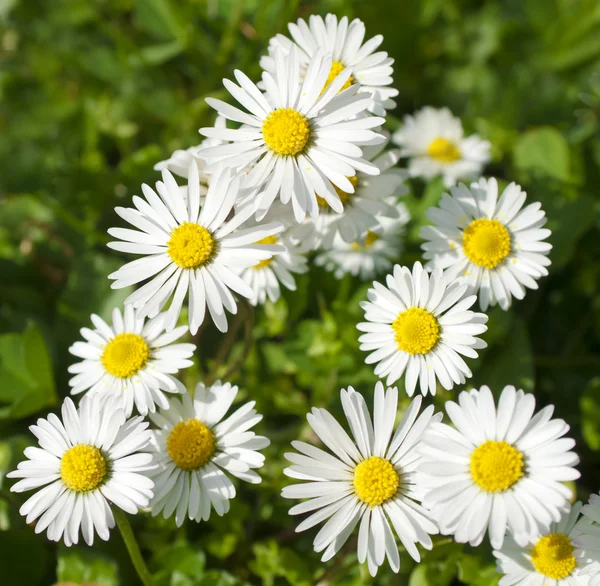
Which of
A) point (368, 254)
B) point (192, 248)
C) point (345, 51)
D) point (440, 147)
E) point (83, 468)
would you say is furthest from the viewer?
point (440, 147)

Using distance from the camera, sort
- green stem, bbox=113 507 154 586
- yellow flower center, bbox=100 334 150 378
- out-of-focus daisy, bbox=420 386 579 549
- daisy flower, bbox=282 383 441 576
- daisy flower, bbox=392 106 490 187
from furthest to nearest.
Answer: daisy flower, bbox=392 106 490 187 < yellow flower center, bbox=100 334 150 378 < green stem, bbox=113 507 154 586 < daisy flower, bbox=282 383 441 576 < out-of-focus daisy, bbox=420 386 579 549

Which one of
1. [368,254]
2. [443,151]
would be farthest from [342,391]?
[443,151]

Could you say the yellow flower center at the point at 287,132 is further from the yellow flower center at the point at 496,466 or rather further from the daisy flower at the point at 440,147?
the daisy flower at the point at 440,147

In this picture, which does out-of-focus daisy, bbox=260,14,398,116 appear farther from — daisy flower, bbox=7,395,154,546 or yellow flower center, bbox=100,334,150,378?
daisy flower, bbox=7,395,154,546

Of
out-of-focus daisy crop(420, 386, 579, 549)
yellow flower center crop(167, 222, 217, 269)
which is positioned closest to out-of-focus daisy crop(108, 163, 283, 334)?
yellow flower center crop(167, 222, 217, 269)

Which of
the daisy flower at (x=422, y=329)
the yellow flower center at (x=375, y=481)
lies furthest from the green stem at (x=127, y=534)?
the daisy flower at (x=422, y=329)

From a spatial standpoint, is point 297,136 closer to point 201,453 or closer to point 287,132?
point 287,132
